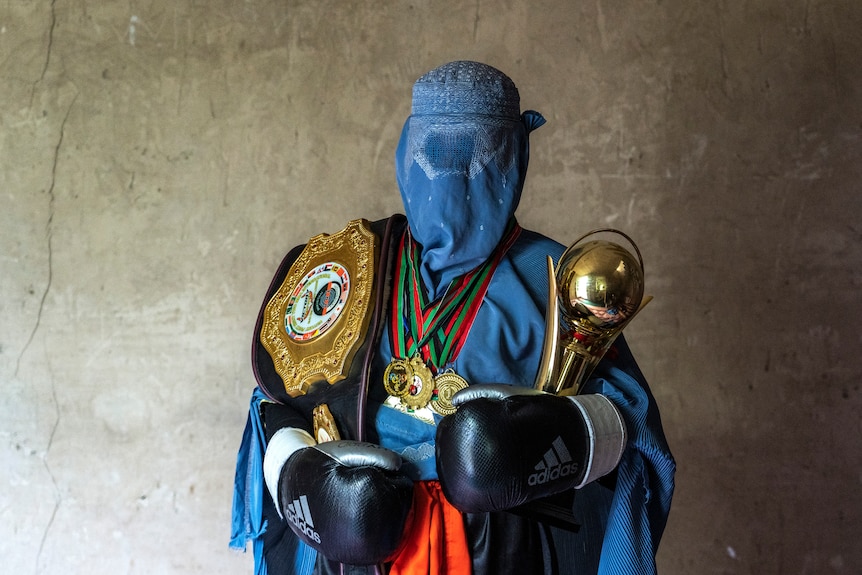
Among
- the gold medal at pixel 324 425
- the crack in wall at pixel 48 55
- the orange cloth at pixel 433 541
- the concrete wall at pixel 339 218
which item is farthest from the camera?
the crack in wall at pixel 48 55

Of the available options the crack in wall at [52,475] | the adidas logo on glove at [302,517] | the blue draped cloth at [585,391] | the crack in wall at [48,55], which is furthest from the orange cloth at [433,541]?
the crack in wall at [48,55]

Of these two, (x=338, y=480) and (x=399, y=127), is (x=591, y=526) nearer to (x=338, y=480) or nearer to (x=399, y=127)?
(x=338, y=480)

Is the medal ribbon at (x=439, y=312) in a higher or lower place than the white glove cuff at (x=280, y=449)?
higher

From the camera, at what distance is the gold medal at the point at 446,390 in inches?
48.1

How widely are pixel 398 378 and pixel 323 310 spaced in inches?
8.3

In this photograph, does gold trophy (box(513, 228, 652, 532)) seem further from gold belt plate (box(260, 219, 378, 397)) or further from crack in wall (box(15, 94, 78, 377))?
crack in wall (box(15, 94, 78, 377))

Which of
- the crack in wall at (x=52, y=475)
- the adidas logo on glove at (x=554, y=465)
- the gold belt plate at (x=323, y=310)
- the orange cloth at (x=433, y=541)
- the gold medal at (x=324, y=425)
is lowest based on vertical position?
the crack in wall at (x=52, y=475)

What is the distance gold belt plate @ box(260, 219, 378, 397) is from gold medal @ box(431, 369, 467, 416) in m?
0.16

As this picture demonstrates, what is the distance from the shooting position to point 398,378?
4.14 ft

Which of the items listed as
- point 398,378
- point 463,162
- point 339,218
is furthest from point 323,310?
point 339,218

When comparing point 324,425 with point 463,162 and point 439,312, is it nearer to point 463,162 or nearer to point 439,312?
point 439,312

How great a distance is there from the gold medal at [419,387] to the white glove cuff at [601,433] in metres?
0.25

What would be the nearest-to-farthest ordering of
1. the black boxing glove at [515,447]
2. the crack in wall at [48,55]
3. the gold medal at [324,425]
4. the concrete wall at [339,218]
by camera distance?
the black boxing glove at [515,447]
the gold medal at [324,425]
the concrete wall at [339,218]
the crack in wall at [48,55]

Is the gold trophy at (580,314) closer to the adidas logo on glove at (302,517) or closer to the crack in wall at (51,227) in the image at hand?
the adidas logo on glove at (302,517)
